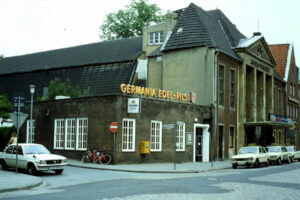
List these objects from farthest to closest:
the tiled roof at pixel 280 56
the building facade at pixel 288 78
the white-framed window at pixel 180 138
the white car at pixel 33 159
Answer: the tiled roof at pixel 280 56 < the building facade at pixel 288 78 < the white-framed window at pixel 180 138 < the white car at pixel 33 159

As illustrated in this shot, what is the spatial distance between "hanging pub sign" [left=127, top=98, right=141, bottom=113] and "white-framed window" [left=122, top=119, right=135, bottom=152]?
2.43 ft

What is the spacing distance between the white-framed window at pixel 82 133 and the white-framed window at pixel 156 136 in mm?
4378

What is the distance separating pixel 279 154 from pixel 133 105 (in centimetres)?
1325

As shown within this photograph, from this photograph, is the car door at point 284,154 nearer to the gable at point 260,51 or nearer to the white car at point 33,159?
the gable at point 260,51

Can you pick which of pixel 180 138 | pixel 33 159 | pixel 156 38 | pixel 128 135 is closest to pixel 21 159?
pixel 33 159

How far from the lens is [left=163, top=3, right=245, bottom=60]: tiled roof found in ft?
114

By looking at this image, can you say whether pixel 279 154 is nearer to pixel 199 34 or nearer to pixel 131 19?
pixel 199 34

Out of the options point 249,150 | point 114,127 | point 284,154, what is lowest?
point 284,154

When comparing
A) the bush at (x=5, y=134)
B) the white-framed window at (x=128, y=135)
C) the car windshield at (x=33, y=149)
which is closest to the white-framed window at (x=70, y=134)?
the white-framed window at (x=128, y=135)

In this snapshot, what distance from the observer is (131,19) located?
6166cm

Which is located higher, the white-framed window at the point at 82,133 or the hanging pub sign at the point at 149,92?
the hanging pub sign at the point at 149,92

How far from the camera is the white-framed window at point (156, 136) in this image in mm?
27391

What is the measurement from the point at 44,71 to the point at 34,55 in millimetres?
7740

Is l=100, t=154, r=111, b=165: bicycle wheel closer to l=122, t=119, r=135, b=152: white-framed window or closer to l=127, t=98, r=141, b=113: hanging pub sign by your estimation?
l=122, t=119, r=135, b=152: white-framed window
